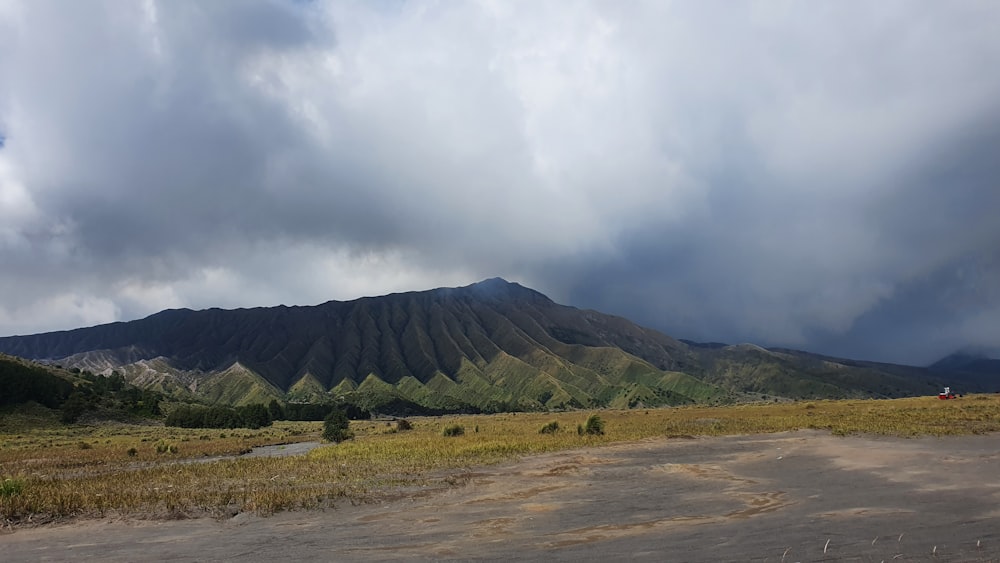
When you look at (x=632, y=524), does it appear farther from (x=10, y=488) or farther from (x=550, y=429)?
(x=550, y=429)

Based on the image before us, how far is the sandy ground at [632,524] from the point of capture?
1544 centimetres

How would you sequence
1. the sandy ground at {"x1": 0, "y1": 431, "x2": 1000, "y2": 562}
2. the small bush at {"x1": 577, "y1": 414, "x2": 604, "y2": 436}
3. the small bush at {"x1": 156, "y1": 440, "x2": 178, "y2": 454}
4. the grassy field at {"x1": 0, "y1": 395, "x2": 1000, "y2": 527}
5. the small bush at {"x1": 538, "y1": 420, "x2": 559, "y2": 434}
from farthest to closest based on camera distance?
1. the small bush at {"x1": 538, "y1": 420, "x2": 559, "y2": 434}
2. the small bush at {"x1": 577, "y1": 414, "x2": 604, "y2": 436}
3. the small bush at {"x1": 156, "y1": 440, "x2": 178, "y2": 454}
4. the grassy field at {"x1": 0, "y1": 395, "x2": 1000, "y2": 527}
5. the sandy ground at {"x1": 0, "y1": 431, "x2": 1000, "y2": 562}

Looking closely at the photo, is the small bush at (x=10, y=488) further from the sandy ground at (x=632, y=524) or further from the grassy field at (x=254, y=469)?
the sandy ground at (x=632, y=524)

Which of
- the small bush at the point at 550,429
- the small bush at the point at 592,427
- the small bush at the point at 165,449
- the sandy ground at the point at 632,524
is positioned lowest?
the small bush at the point at 165,449

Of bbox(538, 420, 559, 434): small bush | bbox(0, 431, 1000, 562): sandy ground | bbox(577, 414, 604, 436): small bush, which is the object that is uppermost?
bbox(0, 431, 1000, 562): sandy ground

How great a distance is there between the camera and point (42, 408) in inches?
4097

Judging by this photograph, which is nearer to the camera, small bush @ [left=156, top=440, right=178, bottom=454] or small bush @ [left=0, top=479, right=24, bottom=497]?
small bush @ [left=0, top=479, right=24, bottom=497]

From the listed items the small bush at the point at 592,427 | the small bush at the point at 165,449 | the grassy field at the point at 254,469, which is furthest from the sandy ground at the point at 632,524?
the small bush at the point at 165,449

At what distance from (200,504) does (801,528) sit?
22827 millimetres

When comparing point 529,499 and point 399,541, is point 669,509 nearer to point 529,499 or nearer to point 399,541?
point 529,499

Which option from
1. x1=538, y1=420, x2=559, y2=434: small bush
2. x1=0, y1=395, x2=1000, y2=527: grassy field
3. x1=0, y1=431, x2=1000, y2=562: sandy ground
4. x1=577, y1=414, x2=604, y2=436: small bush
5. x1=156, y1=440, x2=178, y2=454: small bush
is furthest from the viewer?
x1=538, y1=420, x2=559, y2=434: small bush

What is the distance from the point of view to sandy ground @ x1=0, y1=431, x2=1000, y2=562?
15438 millimetres

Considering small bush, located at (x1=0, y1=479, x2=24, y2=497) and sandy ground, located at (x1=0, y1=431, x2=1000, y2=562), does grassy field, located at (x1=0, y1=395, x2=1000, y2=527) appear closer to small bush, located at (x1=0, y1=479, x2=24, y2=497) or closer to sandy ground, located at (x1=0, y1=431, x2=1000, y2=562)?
small bush, located at (x1=0, y1=479, x2=24, y2=497)

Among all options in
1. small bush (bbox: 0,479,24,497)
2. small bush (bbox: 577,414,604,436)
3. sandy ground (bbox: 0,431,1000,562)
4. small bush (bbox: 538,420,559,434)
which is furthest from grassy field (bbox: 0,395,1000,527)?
sandy ground (bbox: 0,431,1000,562)
